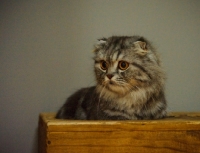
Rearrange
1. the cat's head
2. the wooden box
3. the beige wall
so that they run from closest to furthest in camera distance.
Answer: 1. the wooden box
2. the cat's head
3. the beige wall

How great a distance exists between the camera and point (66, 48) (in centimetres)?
205

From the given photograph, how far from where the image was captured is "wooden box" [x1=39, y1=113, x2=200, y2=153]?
A: 1.20 m

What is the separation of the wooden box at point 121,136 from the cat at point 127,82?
0.64 ft

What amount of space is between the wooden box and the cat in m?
0.20

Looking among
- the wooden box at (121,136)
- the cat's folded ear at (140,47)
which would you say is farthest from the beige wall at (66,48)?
the wooden box at (121,136)

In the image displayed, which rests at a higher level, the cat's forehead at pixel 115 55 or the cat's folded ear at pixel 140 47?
the cat's folded ear at pixel 140 47

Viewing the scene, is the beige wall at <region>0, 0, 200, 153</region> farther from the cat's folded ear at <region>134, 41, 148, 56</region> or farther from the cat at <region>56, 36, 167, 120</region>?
the cat's folded ear at <region>134, 41, 148, 56</region>

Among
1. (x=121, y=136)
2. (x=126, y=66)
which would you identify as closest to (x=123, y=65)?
(x=126, y=66)

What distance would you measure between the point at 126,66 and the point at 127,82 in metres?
0.08

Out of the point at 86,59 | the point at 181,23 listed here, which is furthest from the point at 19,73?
the point at 181,23

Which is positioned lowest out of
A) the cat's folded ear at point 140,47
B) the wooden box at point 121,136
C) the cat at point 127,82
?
the wooden box at point 121,136

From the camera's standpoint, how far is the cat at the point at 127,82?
145 cm

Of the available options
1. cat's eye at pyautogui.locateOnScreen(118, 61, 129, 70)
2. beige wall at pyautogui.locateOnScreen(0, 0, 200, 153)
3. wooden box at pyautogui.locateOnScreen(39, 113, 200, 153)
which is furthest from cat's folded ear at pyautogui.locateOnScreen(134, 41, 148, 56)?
beige wall at pyautogui.locateOnScreen(0, 0, 200, 153)

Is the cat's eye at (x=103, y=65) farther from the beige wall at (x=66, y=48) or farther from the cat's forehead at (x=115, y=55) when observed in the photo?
the beige wall at (x=66, y=48)
